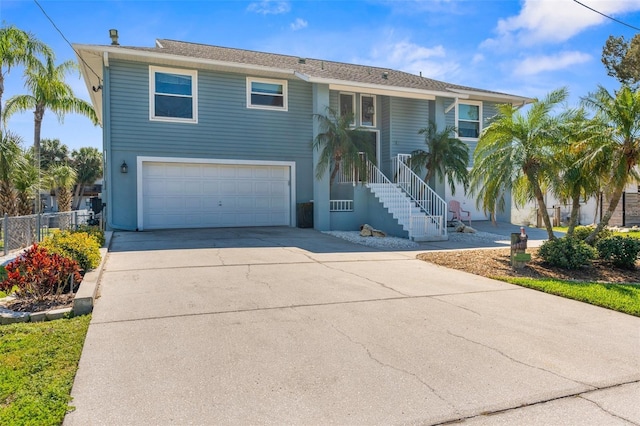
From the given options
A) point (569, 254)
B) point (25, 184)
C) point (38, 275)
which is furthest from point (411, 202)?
point (25, 184)

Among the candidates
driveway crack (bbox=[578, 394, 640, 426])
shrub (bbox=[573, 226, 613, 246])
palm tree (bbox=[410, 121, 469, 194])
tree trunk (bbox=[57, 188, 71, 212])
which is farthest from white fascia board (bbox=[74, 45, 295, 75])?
driveway crack (bbox=[578, 394, 640, 426])

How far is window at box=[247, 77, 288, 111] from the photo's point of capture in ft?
48.0

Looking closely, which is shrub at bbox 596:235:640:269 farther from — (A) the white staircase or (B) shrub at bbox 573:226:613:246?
(A) the white staircase

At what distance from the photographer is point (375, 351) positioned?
3926 millimetres

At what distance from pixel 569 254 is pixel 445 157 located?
649cm

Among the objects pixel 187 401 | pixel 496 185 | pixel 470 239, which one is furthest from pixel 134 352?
Answer: pixel 470 239

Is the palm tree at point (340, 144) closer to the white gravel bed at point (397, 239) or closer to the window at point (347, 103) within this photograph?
the white gravel bed at point (397, 239)

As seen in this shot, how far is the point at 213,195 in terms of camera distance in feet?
47.0

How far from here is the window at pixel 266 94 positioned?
1462 centimetres

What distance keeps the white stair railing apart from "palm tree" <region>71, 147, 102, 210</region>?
33.5 meters

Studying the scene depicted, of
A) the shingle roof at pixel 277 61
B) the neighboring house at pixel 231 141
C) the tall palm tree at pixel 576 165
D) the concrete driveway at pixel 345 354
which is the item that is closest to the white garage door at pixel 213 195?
the neighboring house at pixel 231 141

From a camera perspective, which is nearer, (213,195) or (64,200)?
(213,195)

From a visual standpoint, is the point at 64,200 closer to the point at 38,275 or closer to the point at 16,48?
the point at 16,48

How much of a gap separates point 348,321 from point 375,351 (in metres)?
0.92
